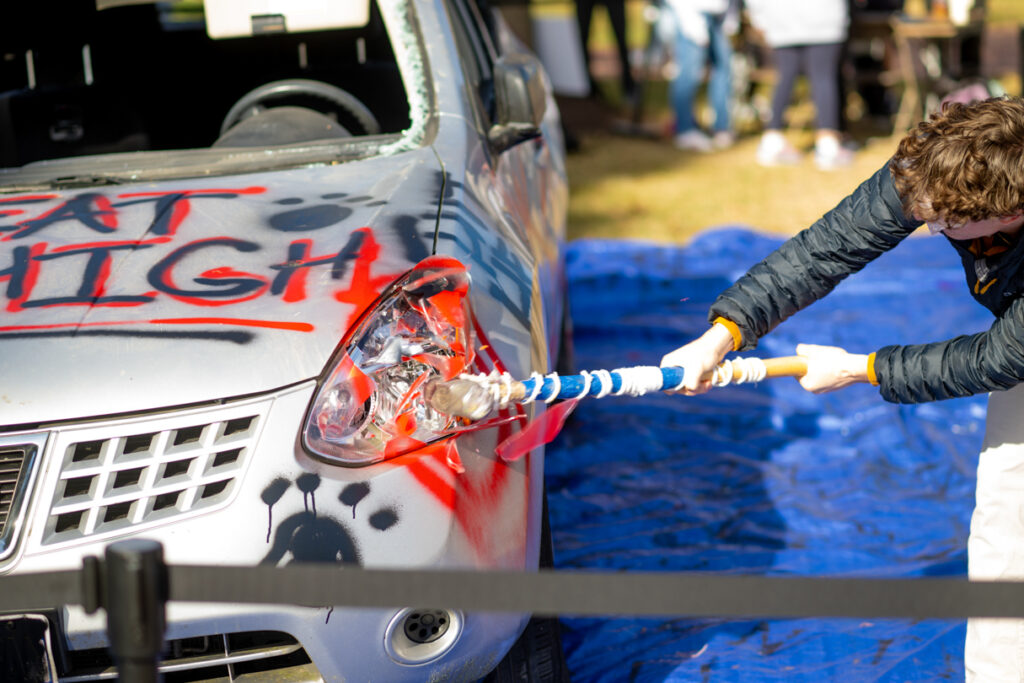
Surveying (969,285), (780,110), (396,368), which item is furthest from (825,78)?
(396,368)

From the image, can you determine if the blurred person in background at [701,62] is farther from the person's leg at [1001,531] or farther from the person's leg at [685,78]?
the person's leg at [1001,531]

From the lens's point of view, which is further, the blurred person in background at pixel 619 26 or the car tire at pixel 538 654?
the blurred person in background at pixel 619 26

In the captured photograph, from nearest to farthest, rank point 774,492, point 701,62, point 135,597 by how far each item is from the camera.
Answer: point 135,597 → point 774,492 → point 701,62

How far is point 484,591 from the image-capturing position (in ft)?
5.00

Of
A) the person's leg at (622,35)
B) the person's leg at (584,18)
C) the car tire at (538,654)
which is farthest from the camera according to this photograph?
the person's leg at (584,18)

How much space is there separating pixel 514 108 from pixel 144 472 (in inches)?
65.0

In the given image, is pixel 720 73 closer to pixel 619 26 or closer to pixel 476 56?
pixel 619 26

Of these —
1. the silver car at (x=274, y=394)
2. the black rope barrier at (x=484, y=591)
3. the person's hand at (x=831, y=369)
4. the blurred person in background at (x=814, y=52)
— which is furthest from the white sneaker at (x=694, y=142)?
the black rope barrier at (x=484, y=591)

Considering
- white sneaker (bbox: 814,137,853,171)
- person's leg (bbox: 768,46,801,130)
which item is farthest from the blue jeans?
white sneaker (bbox: 814,137,853,171)

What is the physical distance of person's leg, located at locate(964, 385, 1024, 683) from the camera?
8.11 feet

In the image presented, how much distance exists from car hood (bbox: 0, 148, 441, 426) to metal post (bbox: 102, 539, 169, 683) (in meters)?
0.53

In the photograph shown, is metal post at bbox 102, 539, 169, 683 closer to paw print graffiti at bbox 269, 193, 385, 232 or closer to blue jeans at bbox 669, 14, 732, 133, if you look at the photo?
paw print graffiti at bbox 269, 193, 385, 232

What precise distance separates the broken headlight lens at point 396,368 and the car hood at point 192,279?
0.17ft

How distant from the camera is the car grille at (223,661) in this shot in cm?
205
